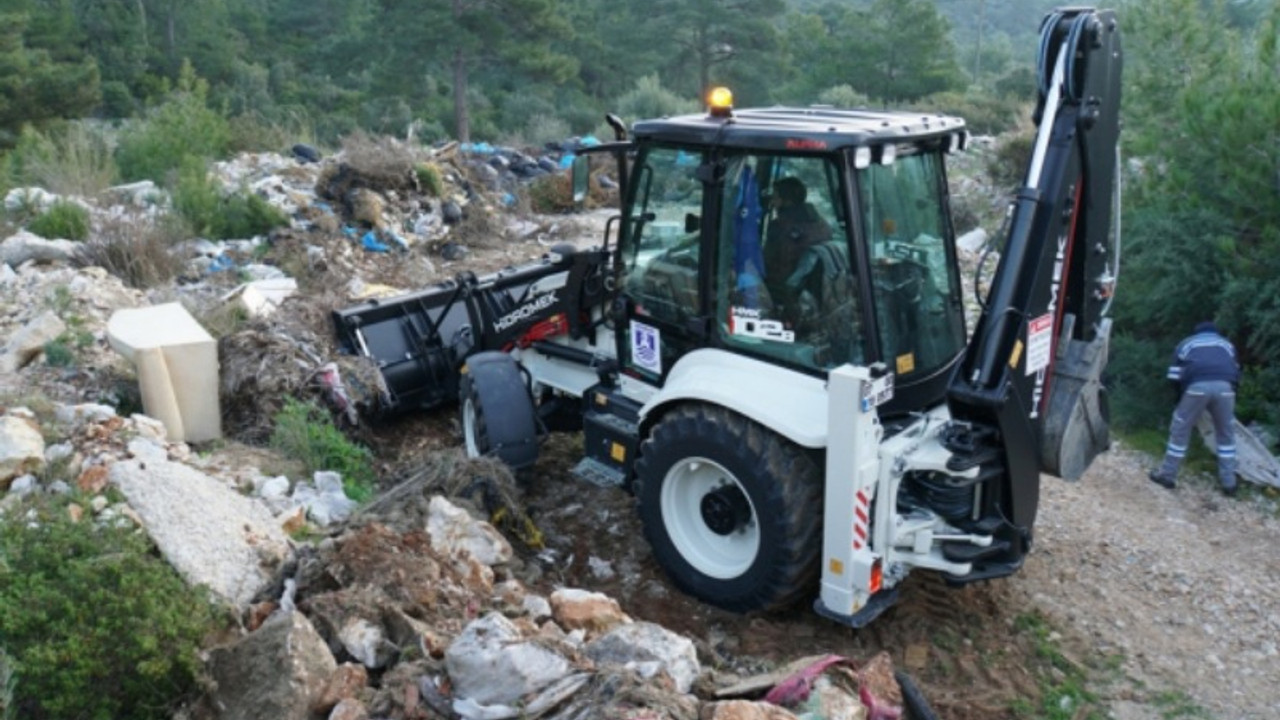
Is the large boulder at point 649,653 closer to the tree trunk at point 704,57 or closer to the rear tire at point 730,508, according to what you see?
the rear tire at point 730,508

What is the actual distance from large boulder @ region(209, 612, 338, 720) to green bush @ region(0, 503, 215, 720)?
0.45 ft

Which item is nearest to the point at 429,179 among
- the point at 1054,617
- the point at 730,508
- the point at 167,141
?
the point at 167,141

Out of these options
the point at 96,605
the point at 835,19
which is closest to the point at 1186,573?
the point at 96,605

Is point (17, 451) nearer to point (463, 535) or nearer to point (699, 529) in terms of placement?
point (463, 535)

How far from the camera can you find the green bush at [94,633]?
3752mm

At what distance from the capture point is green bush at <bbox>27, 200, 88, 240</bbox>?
10.3 metres

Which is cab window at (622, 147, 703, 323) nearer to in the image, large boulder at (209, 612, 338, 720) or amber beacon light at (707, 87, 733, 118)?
amber beacon light at (707, 87, 733, 118)

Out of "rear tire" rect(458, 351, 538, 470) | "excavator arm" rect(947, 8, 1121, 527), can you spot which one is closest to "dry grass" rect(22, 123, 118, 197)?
"rear tire" rect(458, 351, 538, 470)

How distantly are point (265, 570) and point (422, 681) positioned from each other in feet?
4.66

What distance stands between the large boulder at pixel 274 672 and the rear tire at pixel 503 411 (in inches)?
89.0

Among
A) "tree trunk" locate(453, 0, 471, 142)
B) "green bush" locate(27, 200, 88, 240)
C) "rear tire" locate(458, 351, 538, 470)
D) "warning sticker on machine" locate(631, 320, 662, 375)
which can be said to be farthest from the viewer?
"tree trunk" locate(453, 0, 471, 142)

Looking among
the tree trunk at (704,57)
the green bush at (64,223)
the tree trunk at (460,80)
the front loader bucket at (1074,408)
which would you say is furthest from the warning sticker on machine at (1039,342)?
the tree trunk at (704,57)

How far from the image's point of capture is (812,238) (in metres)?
4.74

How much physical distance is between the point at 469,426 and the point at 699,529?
1.99 metres
